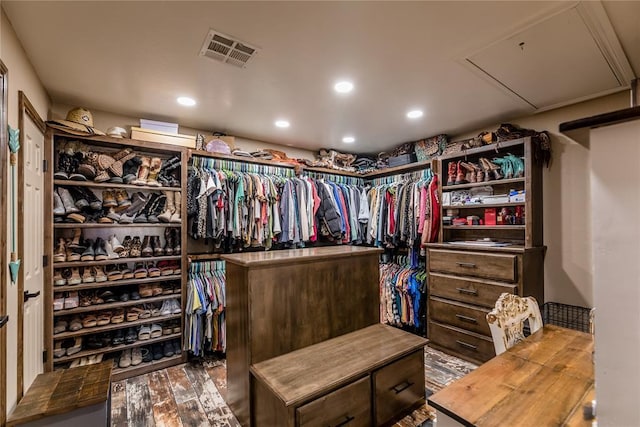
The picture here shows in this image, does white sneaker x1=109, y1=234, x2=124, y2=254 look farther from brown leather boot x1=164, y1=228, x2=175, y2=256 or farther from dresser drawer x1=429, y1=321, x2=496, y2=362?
dresser drawer x1=429, y1=321, x2=496, y2=362

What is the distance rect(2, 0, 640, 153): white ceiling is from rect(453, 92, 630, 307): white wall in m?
0.41

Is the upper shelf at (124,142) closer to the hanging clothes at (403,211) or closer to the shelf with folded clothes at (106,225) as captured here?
the shelf with folded clothes at (106,225)

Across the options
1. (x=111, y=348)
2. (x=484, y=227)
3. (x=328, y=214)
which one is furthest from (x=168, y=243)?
(x=484, y=227)

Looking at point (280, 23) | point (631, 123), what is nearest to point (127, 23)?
point (280, 23)

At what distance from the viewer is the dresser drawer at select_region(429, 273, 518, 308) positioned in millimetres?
2613

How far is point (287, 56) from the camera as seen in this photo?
1.85 metres

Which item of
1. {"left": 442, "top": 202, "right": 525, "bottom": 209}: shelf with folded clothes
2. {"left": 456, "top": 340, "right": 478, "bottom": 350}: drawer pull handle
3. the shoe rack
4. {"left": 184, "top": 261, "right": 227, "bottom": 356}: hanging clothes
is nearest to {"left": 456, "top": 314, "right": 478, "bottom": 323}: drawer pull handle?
{"left": 456, "top": 340, "right": 478, "bottom": 350}: drawer pull handle

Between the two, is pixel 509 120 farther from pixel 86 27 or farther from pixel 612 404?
pixel 86 27

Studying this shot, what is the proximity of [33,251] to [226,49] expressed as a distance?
6.14 ft

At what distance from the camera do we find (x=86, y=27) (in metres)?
1.58

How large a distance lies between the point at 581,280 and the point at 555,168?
3.52 feet

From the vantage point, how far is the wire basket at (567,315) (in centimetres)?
262

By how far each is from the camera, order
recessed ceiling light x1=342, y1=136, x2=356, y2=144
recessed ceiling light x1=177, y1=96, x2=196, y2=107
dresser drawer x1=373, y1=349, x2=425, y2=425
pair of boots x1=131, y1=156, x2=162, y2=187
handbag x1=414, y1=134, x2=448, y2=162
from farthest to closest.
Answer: recessed ceiling light x1=342, y1=136, x2=356, y2=144 → handbag x1=414, y1=134, x2=448, y2=162 → pair of boots x1=131, y1=156, x2=162, y2=187 → recessed ceiling light x1=177, y1=96, x2=196, y2=107 → dresser drawer x1=373, y1=349, x2=425, y2=425

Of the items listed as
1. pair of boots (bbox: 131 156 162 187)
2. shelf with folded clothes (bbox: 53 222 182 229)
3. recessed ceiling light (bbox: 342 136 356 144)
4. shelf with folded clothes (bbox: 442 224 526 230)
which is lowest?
shelf with folded clothes (bbox: 442 224 526 230)
